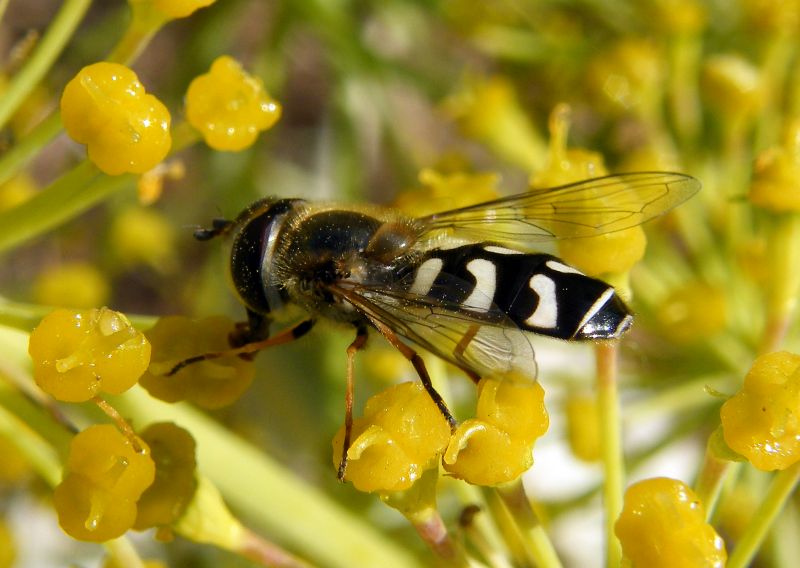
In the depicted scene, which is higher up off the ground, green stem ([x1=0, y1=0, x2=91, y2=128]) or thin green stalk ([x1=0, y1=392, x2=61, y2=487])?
green stem ([x1=0, y1=0, x2=91, y2=128])

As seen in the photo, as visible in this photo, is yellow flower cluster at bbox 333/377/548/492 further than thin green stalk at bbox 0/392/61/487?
No

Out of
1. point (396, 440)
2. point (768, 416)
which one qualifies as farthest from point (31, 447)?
point (768, 416)

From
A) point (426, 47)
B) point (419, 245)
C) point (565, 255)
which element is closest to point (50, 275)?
point (426, 47)

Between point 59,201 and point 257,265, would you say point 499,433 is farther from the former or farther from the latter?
point 59,201

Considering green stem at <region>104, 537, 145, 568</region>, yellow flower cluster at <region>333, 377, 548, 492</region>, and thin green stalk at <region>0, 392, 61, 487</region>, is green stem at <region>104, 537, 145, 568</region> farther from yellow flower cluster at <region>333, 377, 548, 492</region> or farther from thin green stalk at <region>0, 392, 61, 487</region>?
yellow flower cluster at <region>333, 377, 548, 492</region>

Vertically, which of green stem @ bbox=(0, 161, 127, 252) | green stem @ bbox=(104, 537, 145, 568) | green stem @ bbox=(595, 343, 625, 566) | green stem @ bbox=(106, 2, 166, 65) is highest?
green stem @ bbox=(106, 2, 166, 65)

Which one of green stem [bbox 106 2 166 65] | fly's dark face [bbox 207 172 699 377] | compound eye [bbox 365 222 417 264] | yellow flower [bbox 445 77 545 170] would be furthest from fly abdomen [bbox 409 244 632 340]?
yellow flower [bbox 445 77 545 170]

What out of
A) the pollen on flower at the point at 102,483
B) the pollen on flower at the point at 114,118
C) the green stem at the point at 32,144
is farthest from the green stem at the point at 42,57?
the pollen on flower at the point at 102,483
